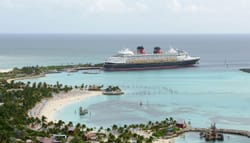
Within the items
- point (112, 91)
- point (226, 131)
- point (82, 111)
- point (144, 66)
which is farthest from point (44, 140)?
point (144, 66)

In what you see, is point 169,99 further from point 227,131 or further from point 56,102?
point 227,131

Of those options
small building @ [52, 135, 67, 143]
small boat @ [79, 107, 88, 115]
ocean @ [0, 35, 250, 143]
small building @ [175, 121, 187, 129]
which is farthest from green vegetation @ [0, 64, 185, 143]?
A: small boat @ [79, 107, 88, 115]

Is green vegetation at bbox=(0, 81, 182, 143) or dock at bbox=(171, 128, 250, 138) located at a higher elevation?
green vegetation at bbox=(0, 81, 182, 143)

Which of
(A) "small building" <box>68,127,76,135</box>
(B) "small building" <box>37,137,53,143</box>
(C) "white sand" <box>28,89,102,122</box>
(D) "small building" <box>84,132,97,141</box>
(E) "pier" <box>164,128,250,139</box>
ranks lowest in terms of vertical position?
(E) "pier" <box>164,128,250,139</box>

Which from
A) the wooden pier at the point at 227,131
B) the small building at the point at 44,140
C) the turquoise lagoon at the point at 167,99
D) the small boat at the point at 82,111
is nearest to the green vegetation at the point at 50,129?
the small building at the point at 44,140

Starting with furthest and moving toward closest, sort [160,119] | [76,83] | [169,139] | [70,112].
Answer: [76,83] → [70,112] → [160,119] → [169,139]

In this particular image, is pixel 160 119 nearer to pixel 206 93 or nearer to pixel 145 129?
pixel 145 129

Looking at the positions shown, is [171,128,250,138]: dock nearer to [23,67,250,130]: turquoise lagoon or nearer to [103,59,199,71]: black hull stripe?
[23,67,250,130]: turquoise lagoon

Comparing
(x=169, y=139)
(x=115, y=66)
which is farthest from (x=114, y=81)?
(x=169, y=139)
